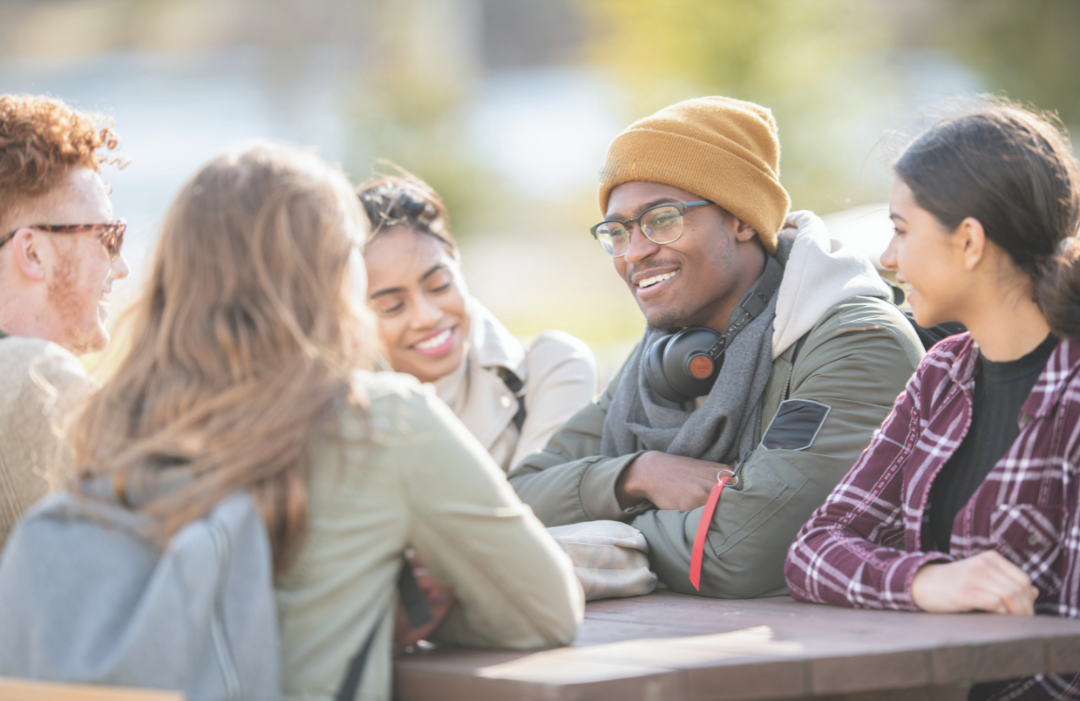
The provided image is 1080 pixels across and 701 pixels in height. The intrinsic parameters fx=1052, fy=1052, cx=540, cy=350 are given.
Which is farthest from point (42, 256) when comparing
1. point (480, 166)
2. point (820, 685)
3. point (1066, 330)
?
point (480, 166)

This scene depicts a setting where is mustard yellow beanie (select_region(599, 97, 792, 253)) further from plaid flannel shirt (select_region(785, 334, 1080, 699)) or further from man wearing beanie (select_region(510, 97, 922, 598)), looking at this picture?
plaid flannel shirt (select_region(785, 334, 1080, 699))

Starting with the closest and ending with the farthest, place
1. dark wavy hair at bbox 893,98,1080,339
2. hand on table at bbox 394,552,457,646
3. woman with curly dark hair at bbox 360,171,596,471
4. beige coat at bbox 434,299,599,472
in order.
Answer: hand on table at bbox 394,552,457,646 < dark wavy hair at bbox 893,98,1080,339 < woman with curly dark hair at bbox 360,171,596,471 < beige coat at bbox 434,299,599,472

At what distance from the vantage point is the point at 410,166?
19.6 metres

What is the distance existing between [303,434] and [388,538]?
0.26 metres

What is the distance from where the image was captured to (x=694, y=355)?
3.43 meters

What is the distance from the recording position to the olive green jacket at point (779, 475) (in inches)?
114

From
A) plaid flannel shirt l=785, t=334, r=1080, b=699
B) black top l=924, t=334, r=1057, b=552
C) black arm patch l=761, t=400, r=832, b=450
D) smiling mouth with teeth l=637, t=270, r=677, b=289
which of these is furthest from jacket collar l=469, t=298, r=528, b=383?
black top l=924, t=334, r=1057, b=552

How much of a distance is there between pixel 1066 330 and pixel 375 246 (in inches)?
104

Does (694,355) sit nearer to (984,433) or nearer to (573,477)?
(573,477)

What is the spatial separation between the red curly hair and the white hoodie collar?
2.22m

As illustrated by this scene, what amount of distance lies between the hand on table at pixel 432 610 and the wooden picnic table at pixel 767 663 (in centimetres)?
5

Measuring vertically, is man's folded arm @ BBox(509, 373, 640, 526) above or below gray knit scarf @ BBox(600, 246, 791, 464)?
below

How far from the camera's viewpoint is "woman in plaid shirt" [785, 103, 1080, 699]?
232 centimetres

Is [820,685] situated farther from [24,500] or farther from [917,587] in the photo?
[24,500]
